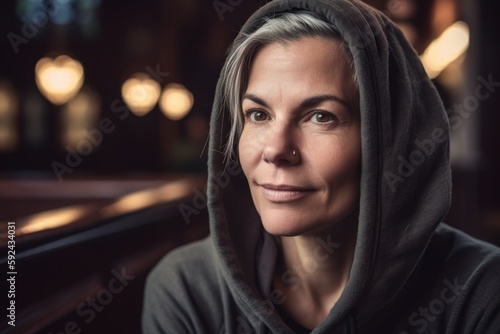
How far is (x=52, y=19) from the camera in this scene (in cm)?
955

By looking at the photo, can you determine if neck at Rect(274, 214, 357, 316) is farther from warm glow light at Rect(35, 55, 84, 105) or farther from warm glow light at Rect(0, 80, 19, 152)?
warm glow light at Rect(0, 80, 19, 152)

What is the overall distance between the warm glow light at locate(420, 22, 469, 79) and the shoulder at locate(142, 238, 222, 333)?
5445mm

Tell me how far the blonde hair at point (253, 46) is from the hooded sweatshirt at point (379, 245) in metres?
0.02

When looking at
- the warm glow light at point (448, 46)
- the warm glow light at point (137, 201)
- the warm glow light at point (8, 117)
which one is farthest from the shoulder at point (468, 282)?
the warm glow light at point (8, 117)

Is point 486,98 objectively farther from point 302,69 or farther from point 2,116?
point 2,116

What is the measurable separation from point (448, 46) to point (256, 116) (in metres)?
6.66

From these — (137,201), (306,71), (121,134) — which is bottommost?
(121,134)

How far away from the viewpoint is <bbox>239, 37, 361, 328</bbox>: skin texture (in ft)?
3.66

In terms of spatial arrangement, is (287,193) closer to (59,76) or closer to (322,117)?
(322,117)

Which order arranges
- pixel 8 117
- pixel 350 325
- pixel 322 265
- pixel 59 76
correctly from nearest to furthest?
pixel 350 325, pixel 322 265, pixel 59 76, pixel 8 117

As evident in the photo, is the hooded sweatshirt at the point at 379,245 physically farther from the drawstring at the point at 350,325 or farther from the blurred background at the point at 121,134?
the blurred background at the point at 121,134

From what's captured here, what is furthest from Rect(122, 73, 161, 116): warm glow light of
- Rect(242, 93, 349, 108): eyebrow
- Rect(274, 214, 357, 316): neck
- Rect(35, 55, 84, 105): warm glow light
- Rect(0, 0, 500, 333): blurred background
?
Rect(242, 93, 349, 108): eyebrow

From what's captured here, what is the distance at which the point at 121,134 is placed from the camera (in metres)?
9.88

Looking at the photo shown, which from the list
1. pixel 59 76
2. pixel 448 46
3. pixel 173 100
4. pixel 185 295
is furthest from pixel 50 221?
pixel 173 100
